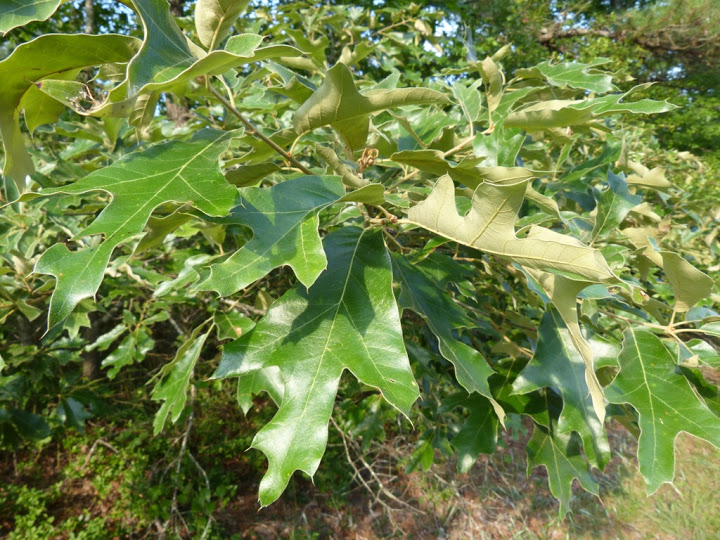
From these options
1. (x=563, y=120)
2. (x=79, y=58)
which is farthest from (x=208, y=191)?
(x=563, y=120)

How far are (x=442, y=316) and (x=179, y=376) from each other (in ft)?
2.70

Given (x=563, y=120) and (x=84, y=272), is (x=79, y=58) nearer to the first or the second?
(x=84, y=272)

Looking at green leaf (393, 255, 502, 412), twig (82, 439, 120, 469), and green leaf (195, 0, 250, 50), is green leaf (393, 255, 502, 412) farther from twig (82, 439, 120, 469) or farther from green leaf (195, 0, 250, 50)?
twig (82, 439, 120, 469)


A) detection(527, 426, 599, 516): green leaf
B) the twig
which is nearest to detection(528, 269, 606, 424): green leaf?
detection(527, 426, 599, 516): green leaf

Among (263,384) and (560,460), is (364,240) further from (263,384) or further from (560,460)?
(560,460)

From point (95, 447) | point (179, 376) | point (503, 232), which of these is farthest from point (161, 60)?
point (95, 447)

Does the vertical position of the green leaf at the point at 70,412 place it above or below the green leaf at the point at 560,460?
below

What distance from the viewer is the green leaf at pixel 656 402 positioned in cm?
78

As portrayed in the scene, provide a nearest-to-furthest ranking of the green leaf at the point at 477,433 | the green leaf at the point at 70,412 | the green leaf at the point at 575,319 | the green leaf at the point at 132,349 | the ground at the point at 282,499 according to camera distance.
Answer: the green leaf at the point at 575,319 → the green leaf at the point at 477,433 → the green leaf at the point at 132,349 → the green leaf at the point at 70,412 → the ground at the point at 282,499

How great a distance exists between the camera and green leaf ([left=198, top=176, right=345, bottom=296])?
604 mm

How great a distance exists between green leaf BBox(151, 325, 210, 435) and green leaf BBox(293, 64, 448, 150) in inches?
28.0

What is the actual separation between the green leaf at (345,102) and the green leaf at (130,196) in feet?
0.53

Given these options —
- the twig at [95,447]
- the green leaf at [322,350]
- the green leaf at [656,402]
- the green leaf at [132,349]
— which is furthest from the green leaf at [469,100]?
the twig at [95,447]

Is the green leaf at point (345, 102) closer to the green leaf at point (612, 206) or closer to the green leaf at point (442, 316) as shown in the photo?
the green leaf at point (442, 316)
